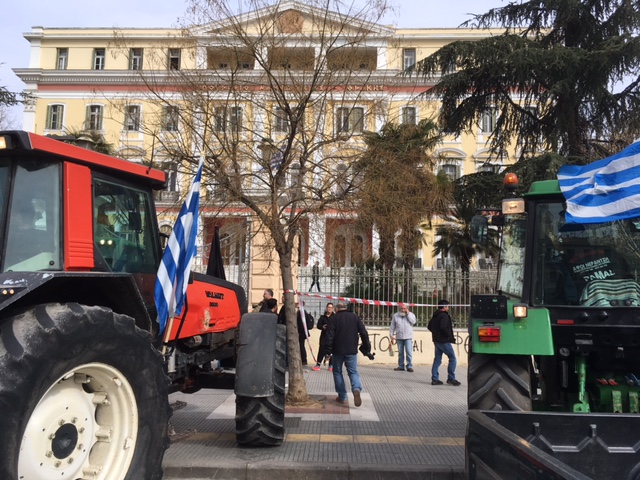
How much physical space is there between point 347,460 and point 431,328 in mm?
6296

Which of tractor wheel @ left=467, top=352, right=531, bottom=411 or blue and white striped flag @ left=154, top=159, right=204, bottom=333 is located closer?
blue and white striped flag @ left=154, top=159, right=204, bottom=333

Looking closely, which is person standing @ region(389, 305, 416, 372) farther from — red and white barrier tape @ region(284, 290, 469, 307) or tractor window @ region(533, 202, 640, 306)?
tractor window @ region(533, 202, 640, 306)

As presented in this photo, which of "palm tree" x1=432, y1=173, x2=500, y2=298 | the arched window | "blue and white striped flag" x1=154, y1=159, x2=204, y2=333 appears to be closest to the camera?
"blue and white striped flag" x1=154, y1=159, x2=204, y2=333

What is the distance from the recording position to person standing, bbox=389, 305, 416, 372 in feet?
42.3

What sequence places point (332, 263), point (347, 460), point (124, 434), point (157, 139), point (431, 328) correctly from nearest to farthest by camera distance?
point (124, 434) → point (347, 460) → point (157, 139) → point (431, 328) → point (332, 263)

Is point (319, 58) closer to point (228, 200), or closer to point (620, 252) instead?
point (228, 200)

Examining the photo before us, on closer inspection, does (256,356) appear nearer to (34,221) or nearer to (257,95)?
(34,221)

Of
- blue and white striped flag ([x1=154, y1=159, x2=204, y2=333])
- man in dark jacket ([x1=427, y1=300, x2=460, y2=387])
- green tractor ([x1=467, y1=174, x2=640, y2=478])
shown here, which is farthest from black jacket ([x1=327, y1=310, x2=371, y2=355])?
blue and white striped flag ([x1=154, y1=159, x2=204, y2=333])

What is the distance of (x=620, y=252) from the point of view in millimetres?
4930

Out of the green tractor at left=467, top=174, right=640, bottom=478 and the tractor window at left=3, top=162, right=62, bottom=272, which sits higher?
the tractor window at left=3, top=162, right=62, bottom=272

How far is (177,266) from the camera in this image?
14.7ft

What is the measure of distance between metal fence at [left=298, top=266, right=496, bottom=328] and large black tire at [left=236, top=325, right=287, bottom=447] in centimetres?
755

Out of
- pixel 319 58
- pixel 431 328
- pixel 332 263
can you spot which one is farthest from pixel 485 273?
pixel 319 58

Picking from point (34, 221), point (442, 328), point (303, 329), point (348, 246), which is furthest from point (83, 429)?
point (442, 328)
